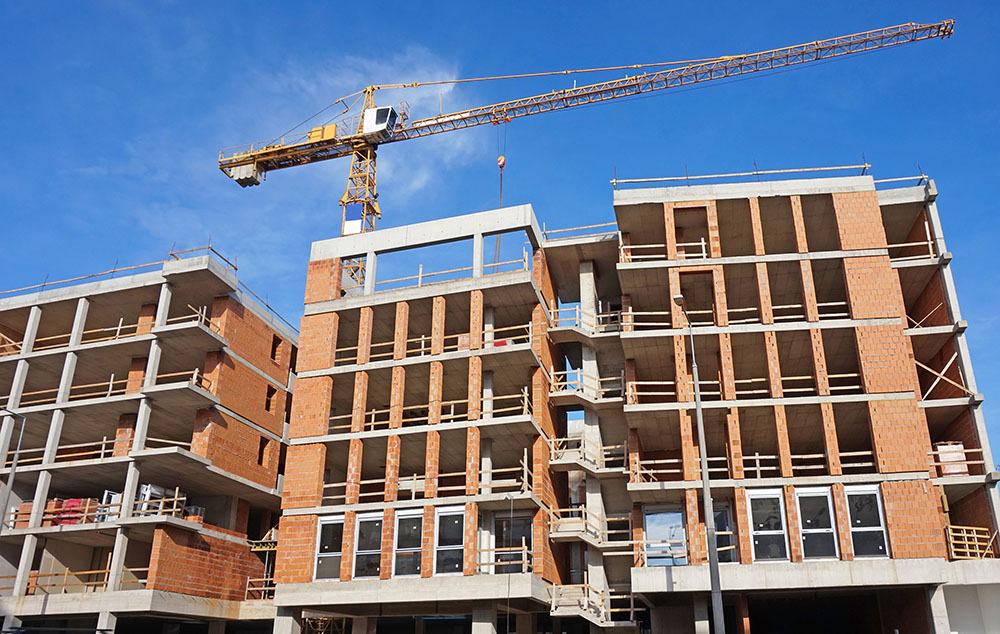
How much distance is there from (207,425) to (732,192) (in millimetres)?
28064

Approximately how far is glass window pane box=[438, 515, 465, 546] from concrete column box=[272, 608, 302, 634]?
7.33m

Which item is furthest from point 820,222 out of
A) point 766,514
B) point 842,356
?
point 766,514

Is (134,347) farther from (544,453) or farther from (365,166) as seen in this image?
(365,166)

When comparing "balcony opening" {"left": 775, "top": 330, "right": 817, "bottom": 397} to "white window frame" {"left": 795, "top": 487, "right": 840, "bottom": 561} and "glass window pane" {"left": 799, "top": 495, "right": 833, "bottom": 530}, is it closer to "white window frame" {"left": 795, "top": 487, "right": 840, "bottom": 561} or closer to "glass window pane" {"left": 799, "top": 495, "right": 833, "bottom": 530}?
"white window frame" {"left": 795, "top": 487, "right": 840, "bottom": 561}

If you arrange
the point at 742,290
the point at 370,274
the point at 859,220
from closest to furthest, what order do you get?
the point at 859,220, the point at 742,290, the point at 370,274

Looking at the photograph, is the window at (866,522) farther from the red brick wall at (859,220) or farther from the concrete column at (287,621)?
the concrete column at (287,621)

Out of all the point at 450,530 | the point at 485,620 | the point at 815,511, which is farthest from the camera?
the point at 450,530

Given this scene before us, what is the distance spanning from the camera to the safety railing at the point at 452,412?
38.1m

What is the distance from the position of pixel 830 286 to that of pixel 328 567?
27.0 m

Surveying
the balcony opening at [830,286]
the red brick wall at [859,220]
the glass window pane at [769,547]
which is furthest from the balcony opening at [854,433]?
the red brick wall at [859,220]

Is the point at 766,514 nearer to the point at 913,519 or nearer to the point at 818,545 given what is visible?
the point at 818,545

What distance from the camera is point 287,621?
36594mm

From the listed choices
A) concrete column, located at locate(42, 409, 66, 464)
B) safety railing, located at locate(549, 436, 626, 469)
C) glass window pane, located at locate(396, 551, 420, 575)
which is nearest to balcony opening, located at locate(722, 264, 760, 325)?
safety railing, located at locate(549, 436, 626, 469)

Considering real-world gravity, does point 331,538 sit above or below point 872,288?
below
